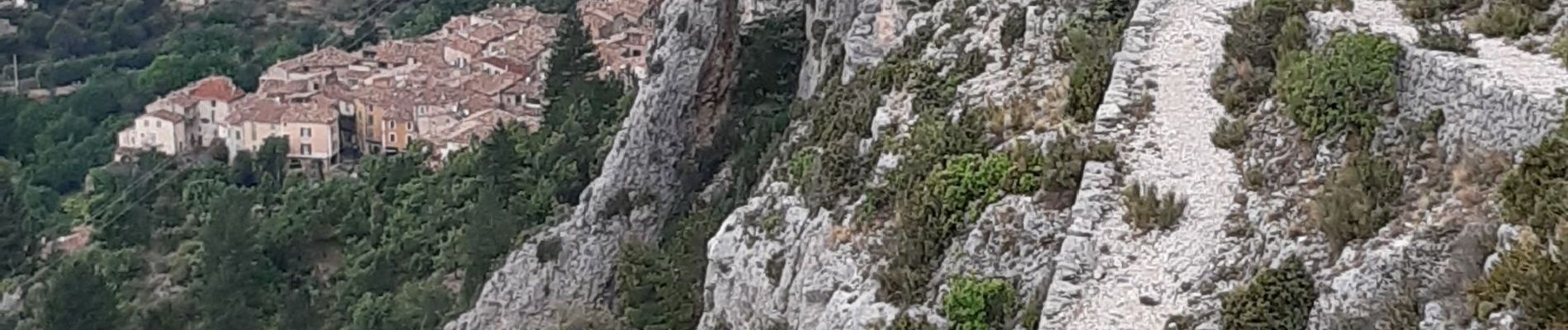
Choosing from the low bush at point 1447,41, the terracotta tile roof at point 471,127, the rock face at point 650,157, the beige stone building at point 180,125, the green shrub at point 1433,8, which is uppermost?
the low bush at point 1447,41

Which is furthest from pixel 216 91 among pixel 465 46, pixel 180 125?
pixel 465 46

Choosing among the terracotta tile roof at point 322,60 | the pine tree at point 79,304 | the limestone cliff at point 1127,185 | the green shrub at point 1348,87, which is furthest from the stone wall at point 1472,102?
the terracotta tile roof at point 322,60

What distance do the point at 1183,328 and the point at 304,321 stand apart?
1167 inches

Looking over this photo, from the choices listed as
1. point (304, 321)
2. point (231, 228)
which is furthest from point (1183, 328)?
point (231, 228)

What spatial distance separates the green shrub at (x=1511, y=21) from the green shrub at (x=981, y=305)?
12.7 ft

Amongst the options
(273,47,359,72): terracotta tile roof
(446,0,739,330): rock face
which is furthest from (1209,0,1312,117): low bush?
(273,47,359,72): terracotta tile roof

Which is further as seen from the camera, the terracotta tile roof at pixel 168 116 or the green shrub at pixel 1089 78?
the terracotta tile roof at pixel 168 116

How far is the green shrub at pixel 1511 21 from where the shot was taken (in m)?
12.7

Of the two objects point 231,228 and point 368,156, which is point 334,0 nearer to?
point 368,156

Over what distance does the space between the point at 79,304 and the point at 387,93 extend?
84.1 feet

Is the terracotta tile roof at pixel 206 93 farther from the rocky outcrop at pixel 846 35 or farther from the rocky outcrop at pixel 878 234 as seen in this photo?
the rocky outcrop at pixel 878 234

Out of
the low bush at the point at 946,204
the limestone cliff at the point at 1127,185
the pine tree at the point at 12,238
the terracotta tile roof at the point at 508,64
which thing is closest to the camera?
the limestone cliff at the point at 1127,185

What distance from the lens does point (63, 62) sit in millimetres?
82750

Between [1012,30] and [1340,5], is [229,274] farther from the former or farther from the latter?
[1340,5]
